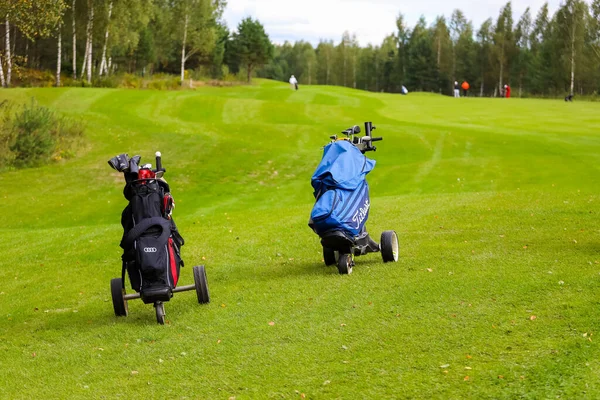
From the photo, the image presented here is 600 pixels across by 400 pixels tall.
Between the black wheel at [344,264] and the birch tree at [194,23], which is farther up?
the birch tree at [194,23]

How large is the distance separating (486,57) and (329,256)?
10529 centimetres

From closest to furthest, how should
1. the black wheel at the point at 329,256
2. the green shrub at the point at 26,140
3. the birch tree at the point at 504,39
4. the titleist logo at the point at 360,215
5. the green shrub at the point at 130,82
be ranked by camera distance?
1. the titleist logo at the point at 360,215
2. the black wheel at the point at 329,256
3. the green shrub at the point at 26,140
4. the green shrub at the point at 130,82
5. the birch tree at the point at 504,39

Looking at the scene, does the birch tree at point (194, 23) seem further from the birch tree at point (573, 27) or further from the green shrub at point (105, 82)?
the birch tree at point (573, 27)

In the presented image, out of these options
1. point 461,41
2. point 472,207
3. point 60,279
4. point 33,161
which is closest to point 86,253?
point 60,279

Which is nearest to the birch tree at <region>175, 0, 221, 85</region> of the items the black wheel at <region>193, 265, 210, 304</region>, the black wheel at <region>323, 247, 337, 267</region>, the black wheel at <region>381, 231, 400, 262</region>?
the black wheel at <region>323, 247, 337, 267</region>

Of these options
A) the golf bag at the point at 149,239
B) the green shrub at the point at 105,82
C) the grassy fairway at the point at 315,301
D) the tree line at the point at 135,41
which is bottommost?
the grassy fairway at the point at 315,301

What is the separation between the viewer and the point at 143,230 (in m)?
8.25

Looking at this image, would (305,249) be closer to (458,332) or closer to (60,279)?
(60,279)

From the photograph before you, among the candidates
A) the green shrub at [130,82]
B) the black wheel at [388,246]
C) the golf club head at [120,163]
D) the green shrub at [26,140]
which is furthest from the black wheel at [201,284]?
the green shrub at [130,82]

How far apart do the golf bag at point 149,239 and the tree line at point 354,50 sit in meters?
45.2

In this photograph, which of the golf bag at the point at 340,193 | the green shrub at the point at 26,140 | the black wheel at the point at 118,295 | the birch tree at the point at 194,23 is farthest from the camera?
the birch tree at the point at 194,23

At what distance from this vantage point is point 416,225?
1441 cm

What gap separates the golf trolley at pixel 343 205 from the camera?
966 centimetres

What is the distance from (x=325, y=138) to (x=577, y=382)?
28.5 metres
